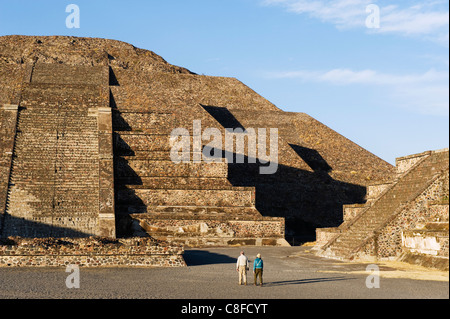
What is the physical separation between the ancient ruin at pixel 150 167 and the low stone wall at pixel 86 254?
9cm

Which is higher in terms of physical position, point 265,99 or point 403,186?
point 265,99

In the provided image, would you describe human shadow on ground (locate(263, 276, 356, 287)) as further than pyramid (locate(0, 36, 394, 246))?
No

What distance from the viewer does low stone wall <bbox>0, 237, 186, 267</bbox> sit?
1844 centimetres

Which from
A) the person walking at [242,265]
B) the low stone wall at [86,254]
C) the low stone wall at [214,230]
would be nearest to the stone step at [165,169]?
the low stone wall at [214,230]

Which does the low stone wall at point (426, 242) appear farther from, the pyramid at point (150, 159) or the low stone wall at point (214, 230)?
the pyramid at point (150, 159)

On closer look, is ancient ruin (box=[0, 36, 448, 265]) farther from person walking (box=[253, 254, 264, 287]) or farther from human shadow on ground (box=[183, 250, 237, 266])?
person walking (box=[253, 254, 264, 287])

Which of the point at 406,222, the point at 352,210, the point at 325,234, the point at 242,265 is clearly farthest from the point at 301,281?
the point at 352,210

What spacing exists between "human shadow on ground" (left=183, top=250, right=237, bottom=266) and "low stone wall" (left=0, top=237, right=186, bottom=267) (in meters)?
1.31

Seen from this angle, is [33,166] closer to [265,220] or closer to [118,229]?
[118,229]

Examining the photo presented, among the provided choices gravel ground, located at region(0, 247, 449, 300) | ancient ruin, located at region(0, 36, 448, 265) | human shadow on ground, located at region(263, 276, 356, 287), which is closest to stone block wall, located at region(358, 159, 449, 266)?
ancient ruin, located at region(0, 36, 448, 265)

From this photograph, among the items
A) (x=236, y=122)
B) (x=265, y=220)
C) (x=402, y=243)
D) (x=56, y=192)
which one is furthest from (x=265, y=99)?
(x=402, y=243)

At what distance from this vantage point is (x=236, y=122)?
3994 centimetres

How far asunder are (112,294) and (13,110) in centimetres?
2039

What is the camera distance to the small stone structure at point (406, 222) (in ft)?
61.7
